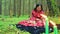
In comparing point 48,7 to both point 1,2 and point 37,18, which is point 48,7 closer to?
point 1,2

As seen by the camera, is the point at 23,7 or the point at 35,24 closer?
the point at 35,24

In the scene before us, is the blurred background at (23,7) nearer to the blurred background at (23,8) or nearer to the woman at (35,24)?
the blurred background at (23,8)

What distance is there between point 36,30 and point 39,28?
19 centimetres

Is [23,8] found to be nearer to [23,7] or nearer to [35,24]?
[23,7]

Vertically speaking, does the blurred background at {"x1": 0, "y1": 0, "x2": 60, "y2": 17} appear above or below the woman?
above

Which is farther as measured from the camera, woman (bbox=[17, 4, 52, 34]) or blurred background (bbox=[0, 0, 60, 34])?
blurred background (bbox=[0, 0, 60, 34])

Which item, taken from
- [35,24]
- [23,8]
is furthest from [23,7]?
[35,24]

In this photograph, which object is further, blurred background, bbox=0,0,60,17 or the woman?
blurred background, bbox=0,0,60,17

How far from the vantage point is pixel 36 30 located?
752 cm

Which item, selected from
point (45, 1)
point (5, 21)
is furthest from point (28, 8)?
point (5, 21)

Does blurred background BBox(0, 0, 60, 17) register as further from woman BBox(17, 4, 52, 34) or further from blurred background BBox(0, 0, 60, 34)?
woman BBox(17, 4, 52, 34)

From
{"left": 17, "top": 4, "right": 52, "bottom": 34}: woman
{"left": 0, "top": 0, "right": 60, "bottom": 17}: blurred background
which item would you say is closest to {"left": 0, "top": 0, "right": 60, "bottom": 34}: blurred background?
{"left": 0, "top": 0, "right": 60, "bottom": 17}: blurred background

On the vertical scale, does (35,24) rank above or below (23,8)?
below

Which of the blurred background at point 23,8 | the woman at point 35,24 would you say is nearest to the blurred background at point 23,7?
the blurred background at point 23,8
